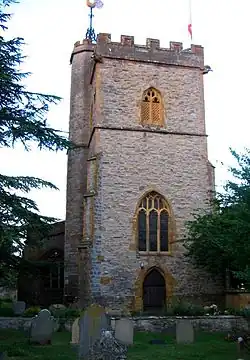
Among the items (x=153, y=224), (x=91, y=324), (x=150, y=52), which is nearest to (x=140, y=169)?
(x=153, y=224)

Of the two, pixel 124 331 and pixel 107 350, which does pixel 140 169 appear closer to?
pixel 124 331

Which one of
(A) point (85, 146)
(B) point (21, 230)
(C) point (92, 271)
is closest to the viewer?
(B) point (21, 230)

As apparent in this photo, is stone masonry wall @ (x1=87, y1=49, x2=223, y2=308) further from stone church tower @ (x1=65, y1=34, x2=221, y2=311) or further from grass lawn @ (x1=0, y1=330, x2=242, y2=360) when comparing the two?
grass lawn @ (x1=0, y1=330, x2=242, y2=360)

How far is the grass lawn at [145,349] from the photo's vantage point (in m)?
11.2

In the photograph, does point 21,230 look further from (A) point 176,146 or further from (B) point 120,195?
(A) point 176,146

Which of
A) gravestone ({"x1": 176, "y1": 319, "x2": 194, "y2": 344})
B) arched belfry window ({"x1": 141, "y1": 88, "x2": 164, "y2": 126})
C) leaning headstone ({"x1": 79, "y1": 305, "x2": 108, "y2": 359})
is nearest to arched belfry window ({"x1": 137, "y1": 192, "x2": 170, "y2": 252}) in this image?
arched belfry window ({"x1": 141, "y1": 88, "x2": 164, "y2": 126})

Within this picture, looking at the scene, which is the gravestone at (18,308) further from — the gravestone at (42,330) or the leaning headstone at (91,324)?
the leaning headstone at (91,324)

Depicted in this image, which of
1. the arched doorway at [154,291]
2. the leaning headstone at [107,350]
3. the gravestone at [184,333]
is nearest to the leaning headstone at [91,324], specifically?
the leaning headstone at [107,350]

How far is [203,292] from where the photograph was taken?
21156 mm

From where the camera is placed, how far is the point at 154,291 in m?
21.0

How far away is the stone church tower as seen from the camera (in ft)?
67.1

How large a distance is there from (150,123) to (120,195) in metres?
4.08

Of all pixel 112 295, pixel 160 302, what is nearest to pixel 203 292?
pixel 160 302

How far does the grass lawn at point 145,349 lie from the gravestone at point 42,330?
0.86 feet
